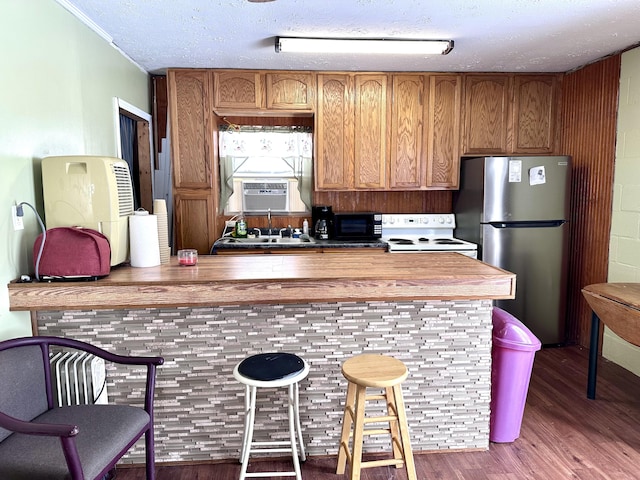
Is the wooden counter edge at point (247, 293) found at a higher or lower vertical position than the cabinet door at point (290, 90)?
lower

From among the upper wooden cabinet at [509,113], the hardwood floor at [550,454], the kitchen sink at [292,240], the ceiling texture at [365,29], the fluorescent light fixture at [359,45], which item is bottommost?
the hardwood floor at [550,454]

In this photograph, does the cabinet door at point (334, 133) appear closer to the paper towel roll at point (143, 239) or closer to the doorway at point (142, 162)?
the doorway at point (142, 162)

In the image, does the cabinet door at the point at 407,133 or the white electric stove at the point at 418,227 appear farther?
the white electric stove at the point at 418,227

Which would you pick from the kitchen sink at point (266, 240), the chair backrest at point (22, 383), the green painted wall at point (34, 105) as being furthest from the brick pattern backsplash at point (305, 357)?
the kitchen sink at point (266, 240)

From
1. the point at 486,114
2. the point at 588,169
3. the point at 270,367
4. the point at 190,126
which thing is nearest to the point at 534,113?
the point at 486,114

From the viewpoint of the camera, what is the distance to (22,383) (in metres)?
1.69

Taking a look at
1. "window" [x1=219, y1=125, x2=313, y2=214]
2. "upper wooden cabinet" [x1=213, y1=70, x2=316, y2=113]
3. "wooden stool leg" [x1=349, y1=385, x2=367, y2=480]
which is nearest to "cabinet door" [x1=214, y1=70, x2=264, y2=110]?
"upper wooden cabinet" [x1=213, y1=70, x2=316, y2=113]

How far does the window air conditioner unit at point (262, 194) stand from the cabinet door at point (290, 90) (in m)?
0.76

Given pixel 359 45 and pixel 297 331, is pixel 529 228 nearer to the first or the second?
pixel 359 45

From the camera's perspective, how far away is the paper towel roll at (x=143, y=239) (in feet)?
7.39

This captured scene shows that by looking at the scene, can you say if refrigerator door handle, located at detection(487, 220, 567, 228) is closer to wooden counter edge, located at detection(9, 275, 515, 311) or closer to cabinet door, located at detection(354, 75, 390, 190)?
cabinet door, located at detection(354, 75, 390, 190)

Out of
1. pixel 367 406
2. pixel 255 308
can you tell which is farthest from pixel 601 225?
pixel 255 308

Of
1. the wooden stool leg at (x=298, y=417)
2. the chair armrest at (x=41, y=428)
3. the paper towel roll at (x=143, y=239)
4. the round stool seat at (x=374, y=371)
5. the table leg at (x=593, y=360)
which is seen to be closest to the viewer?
the chair armrest at (x=41, y=428)

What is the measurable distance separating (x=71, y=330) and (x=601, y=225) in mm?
3825
